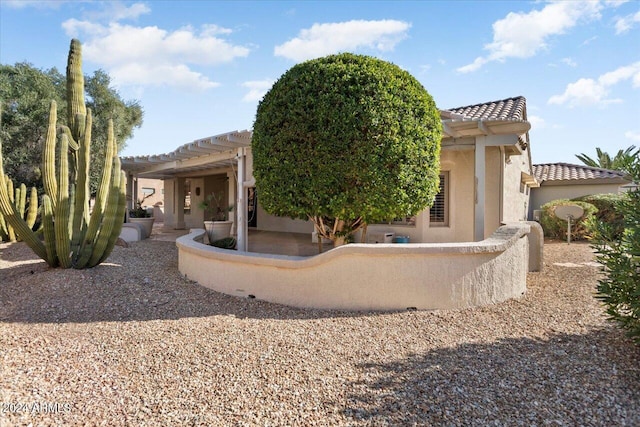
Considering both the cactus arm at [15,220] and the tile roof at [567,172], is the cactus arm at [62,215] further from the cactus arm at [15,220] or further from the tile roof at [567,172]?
the tile roof at [567,172]

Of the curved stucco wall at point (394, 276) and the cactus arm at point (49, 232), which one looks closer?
the curved stucco wall at point (394, 276)

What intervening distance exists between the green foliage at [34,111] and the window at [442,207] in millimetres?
13748

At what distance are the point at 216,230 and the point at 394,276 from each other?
7.59 meters

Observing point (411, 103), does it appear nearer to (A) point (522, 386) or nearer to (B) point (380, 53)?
(B) point (380, 53)

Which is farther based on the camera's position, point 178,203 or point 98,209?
point 178,203

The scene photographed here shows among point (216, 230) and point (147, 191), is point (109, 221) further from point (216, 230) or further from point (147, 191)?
point (147, 191)

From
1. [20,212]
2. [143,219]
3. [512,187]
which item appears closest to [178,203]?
[143,219]

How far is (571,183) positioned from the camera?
1952 cm

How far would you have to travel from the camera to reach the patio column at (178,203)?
19.4m

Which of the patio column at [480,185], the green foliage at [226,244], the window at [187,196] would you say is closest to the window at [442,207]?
the patio column at [480,185]

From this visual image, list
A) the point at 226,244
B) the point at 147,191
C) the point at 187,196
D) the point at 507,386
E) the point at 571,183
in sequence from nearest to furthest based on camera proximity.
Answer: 1. the point at 507,386
2. the point at 226,244
3. the point at 571,183
4. the point at 187,196
5. the point at 147,191

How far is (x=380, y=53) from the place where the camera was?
→ 686 centimetres

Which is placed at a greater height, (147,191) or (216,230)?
(147,191)

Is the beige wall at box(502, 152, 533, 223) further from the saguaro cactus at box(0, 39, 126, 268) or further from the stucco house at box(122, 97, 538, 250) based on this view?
the saguaro cactus at box(0, 39, 126, 268)
